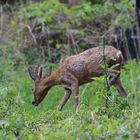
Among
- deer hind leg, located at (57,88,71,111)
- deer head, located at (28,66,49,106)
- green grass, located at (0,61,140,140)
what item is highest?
green grass, located at (0,61,140,140)

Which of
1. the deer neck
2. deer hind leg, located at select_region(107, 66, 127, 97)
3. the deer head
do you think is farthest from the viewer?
the deer head

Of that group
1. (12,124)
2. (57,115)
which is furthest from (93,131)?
(57,115)

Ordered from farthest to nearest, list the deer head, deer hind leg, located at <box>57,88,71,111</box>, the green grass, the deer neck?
the deer head < the deer neck < deer hind leg, located at <box>57,88,71,111</box> < the green grass

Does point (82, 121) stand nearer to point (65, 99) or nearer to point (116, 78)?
point (116, 78)

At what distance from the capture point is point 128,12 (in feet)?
57.4

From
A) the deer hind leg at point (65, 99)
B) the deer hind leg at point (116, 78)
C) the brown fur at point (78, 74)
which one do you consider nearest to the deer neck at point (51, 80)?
the brown fur at point (78, 74)

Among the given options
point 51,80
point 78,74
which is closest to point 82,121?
point 78,74

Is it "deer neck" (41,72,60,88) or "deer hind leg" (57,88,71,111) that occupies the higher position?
"deer neck" (41,72,60,88)

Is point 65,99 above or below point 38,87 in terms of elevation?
below

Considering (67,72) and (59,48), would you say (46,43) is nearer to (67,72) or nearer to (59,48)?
(59,48)

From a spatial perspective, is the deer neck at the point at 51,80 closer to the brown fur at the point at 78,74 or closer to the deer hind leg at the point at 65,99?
the brown fur at the point at 78,74

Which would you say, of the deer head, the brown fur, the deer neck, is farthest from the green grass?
the deer head

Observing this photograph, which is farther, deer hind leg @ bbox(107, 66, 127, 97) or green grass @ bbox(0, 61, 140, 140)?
deer hind leg @ bbox(107, 66, 127, 97)

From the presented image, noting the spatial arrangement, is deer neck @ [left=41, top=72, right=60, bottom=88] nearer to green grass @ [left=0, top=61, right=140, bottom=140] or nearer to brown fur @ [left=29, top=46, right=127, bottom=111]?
brown fur @ [left=29, top=46, right=127, bottom=111]
